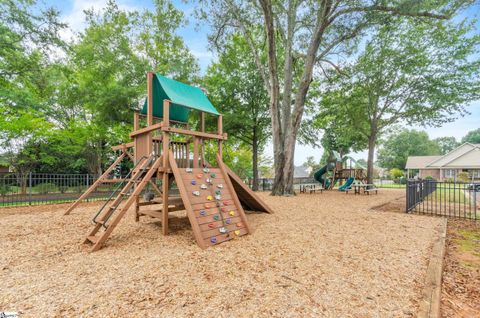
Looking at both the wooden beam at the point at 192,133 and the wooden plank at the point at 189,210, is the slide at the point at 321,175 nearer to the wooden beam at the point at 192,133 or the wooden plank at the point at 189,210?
the wooden beam at the point at 192,133

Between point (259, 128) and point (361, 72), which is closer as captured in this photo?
point (361, 72)

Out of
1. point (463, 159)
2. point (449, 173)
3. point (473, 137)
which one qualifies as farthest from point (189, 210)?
point (473, 137)

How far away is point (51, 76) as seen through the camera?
15.6 m

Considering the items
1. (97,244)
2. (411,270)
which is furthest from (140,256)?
(411,270)

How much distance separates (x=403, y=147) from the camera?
5297cm

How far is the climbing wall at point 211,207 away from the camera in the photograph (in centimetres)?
391

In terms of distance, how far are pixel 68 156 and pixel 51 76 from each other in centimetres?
632

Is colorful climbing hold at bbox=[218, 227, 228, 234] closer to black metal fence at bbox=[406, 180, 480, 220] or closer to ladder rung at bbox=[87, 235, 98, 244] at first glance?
ladder rung at bbox=[87, 235, 98, 244]

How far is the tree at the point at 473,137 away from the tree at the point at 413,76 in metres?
71.0

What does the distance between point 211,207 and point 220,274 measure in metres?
1.68

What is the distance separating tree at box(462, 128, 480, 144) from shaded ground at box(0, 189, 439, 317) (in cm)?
8568

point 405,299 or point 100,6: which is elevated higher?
point 100,6

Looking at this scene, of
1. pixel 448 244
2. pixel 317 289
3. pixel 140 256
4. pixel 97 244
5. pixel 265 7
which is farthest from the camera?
pixel 265 7

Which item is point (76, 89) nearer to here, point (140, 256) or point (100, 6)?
point (100, 6)
